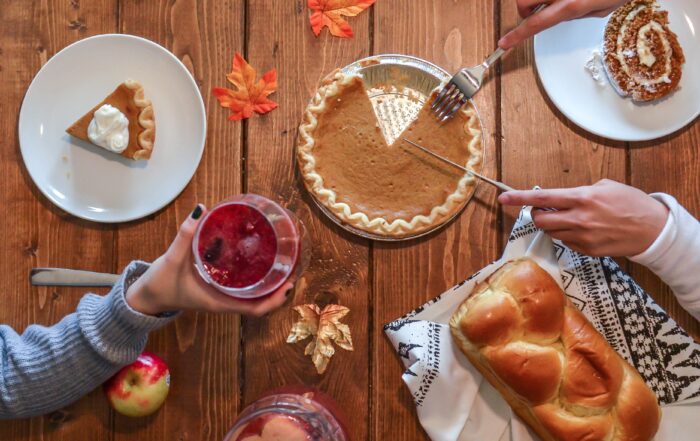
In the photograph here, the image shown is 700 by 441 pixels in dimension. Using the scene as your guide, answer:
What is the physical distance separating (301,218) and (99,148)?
505 millimetres

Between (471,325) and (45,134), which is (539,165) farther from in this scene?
(45,134)

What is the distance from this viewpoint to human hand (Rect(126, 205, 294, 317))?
1164 millimetres

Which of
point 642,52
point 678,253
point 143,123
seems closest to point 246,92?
point 143,123

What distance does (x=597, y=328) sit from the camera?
1440 mm

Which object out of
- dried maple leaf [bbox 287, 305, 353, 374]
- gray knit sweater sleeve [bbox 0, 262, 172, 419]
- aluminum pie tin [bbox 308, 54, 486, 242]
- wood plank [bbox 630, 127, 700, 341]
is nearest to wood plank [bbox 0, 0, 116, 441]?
gray knit sweater sleeve [bbox 0, 262, 172, 419]

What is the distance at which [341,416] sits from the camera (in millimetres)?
1458

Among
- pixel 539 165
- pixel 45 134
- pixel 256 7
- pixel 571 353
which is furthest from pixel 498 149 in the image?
pixel 45 134

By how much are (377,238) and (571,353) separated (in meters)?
0.49

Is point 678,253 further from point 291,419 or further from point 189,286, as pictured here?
point 189,286

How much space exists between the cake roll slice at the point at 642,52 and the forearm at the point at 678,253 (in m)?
0.26

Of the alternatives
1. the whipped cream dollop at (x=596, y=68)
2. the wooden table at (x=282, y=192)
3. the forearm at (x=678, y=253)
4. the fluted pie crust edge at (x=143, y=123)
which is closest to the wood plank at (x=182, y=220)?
the wooden table at (x=282, y=192)

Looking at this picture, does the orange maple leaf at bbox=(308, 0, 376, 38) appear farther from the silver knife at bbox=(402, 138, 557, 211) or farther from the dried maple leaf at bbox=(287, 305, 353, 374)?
the dried maple leaf at bbox=(287, 305, 353, 374)

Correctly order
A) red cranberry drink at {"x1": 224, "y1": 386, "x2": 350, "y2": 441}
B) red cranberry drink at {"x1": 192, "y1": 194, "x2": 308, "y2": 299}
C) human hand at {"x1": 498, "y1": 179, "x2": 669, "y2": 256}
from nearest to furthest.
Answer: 1. red cranberry drink at {"x1": 192, "y1": 194, "x2": 308, "y2": 299}
2. red cranberry drink at {"x1": 224, "y1": 386, "x2": 350, "y2": 441}
3. human hand at {"x1": 498, "y1": 179, "x2": 669, "y2": 256}

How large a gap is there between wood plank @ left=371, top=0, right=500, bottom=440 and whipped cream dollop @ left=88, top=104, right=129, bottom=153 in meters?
0.63
